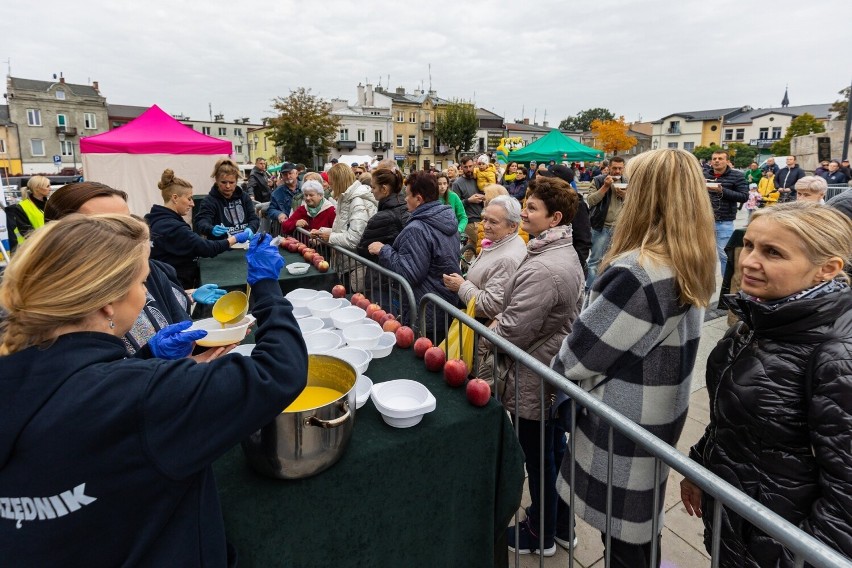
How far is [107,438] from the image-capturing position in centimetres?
93

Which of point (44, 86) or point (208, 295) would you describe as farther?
point (44, 86)

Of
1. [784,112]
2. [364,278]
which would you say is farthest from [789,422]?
[784,112]

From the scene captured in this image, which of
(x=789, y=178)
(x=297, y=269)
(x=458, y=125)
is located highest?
(x=458, y=125)

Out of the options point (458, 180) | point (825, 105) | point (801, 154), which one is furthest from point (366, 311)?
point (825, 105)

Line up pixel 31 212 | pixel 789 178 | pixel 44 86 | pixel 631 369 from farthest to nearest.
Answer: pixel 44 86
pixel 789 178
pixel 31 212
pixel 631 369

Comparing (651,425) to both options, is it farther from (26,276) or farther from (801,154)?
(801,154)

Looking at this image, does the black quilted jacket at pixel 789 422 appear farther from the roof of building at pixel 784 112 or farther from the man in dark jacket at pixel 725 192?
the roof of building at pixel 784 112

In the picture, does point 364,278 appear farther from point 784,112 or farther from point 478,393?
point 784,112

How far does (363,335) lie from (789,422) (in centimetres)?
192

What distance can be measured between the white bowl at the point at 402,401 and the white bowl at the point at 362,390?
0.03 meters

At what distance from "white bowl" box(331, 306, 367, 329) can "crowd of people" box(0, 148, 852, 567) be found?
2.56 feet

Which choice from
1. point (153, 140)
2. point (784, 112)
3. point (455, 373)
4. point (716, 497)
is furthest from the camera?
point (784, 112)

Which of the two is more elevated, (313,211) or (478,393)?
(313,211)

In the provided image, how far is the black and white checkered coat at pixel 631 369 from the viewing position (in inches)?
69.4
